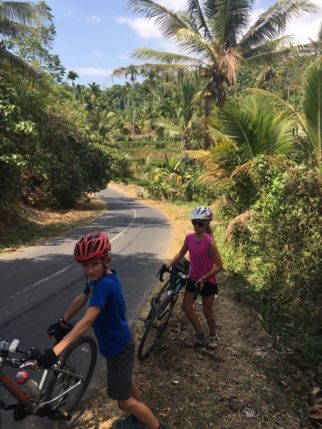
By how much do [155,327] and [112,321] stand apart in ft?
6.57

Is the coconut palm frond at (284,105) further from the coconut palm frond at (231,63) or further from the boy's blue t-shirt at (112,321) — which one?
the boy's blue t-shirt at (112,321)

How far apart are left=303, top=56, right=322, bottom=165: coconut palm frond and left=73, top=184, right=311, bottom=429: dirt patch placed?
193 inches

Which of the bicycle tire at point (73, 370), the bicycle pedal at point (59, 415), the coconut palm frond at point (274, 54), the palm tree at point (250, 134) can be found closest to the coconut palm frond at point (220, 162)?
the palm tree at point (250, 134)

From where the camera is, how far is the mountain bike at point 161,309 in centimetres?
486

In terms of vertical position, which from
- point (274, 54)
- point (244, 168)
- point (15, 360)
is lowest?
point (15, 360)

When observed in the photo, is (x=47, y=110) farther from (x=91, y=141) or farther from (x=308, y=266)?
(x=308, y=266)

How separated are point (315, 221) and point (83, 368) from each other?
5.03 meters

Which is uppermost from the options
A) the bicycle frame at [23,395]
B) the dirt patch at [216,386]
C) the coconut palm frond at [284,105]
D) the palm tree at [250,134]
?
the coconut palm frond at [284,105]

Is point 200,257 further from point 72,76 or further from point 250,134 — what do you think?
point 72,76

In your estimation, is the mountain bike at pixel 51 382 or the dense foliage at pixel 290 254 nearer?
the mountain bike at pixel 51 382

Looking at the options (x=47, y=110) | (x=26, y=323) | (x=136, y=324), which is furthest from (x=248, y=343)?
(x=47, y=110)

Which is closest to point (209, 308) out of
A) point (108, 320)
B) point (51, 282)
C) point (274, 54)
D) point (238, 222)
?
point (108, 320)

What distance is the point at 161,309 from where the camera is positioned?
16.1 ft

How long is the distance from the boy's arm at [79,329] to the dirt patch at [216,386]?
131 cm
